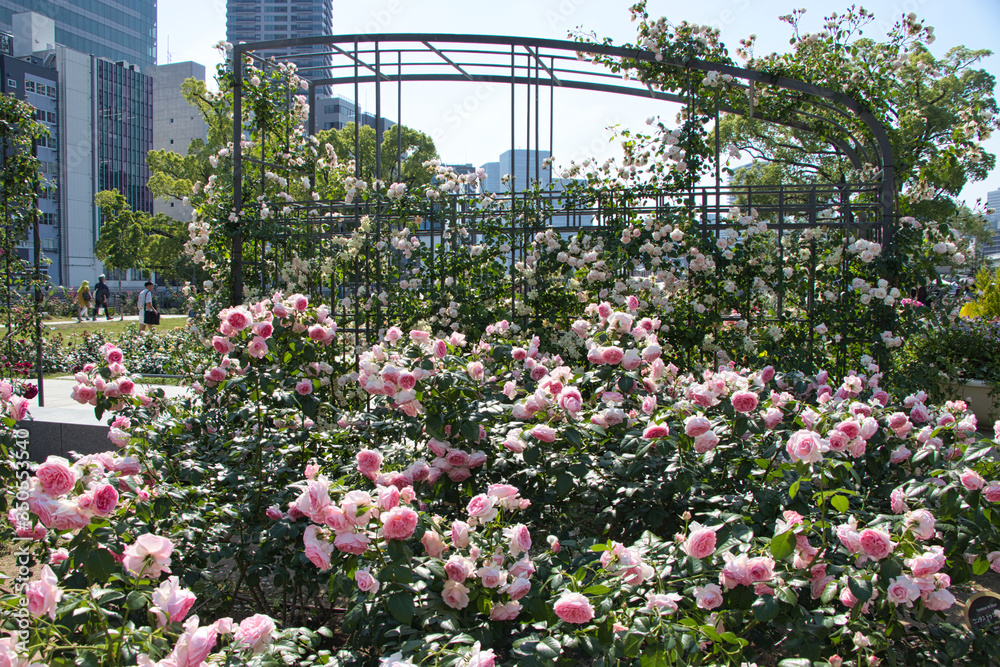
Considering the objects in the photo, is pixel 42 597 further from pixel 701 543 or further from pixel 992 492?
pixel 992 492

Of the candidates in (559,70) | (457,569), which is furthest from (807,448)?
(559,70)

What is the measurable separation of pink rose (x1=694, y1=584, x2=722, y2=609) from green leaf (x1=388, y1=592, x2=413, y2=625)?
64cm

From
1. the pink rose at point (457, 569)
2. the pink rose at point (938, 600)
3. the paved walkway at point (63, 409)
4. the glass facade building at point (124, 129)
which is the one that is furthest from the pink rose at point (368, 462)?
the glass facade building at point (124, 129)

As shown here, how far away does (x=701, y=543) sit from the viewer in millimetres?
1520

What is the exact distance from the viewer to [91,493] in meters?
1.51

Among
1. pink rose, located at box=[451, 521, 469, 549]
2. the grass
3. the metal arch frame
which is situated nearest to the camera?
pink rose, located at box=[451, 521, 469, 549]

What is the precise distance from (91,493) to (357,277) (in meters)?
4.05

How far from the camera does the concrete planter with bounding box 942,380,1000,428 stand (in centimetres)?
611

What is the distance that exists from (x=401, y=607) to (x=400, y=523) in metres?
0.19

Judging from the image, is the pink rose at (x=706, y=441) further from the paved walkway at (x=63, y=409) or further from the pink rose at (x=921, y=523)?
the paved walkway at (x=63, y=409)

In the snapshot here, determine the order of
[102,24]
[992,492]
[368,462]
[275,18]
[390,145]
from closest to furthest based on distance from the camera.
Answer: [992,492] → [368,462] → [390,145] → [102,24] → [275,18]

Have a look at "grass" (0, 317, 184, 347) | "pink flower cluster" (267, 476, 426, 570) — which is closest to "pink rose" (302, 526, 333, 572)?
"pink flower cluster" (267, 476, 426, 570)

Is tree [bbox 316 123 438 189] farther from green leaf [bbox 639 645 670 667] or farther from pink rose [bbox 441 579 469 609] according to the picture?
green leaf [bbox 639 645 670 667]

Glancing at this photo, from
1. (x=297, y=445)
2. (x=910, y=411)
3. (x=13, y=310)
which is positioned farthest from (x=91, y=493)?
(x=13, y=310)
